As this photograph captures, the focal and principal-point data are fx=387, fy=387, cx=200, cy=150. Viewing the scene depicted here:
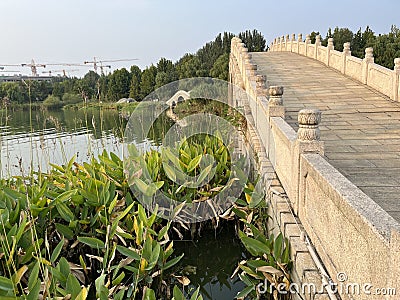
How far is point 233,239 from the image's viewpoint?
4637 mm

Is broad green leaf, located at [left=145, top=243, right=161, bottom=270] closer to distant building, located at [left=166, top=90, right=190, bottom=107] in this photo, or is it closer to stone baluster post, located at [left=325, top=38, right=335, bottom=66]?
distant building, located at [left=166, top=90, right=190, bottom=107]

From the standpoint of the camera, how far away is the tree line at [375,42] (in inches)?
728

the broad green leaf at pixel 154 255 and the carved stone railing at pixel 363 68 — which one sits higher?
the carved stone railing at pixel 363 68

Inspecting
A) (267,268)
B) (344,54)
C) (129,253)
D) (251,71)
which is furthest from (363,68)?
(129,253)

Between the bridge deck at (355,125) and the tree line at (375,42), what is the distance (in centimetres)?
964

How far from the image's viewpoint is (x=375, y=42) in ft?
66.1

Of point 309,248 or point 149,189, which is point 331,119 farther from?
point 309,248

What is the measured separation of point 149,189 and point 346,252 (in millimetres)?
A: 2269

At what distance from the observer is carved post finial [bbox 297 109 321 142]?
291 cm

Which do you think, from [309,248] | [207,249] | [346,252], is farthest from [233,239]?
[346,252]

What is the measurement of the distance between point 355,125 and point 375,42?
56.4 feet

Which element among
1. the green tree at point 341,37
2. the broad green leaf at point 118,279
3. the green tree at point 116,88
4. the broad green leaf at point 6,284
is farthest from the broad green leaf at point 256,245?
the green tree at point 341,37

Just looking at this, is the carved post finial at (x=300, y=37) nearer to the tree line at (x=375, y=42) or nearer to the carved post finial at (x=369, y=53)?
the tree line at (x=375, y=42)

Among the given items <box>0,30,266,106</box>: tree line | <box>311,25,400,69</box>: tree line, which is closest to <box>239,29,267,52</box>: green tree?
<box>0,30,266,106</box>: tree line
